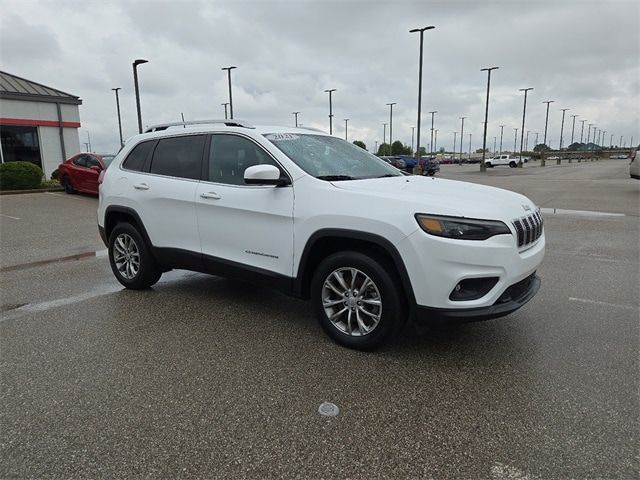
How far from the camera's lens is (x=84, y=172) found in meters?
15.9

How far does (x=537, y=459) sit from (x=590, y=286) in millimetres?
3708

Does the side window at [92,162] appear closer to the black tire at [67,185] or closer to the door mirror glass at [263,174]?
the black tire at [67,185]

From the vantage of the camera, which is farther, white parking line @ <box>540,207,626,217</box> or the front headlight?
white parking line @ <box>540,207,626,217</box>

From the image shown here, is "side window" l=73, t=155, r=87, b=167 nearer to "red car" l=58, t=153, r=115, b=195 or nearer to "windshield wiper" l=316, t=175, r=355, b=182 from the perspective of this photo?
"red car" l=58, t=153, r=115, b=195

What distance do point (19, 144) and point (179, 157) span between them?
22582mm

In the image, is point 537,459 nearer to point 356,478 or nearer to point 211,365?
point 356,478

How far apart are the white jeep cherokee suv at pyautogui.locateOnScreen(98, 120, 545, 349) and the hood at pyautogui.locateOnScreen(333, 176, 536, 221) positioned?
15mm

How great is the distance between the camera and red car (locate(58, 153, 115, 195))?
50.5 feet

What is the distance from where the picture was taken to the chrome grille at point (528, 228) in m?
3.42

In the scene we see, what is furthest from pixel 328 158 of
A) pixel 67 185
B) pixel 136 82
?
pixel 136 82

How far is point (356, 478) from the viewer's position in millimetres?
2344

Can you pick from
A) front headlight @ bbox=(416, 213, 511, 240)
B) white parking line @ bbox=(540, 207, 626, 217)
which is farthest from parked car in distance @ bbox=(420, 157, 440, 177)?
front headlight @ bbox=(416, 213, 511, 240)

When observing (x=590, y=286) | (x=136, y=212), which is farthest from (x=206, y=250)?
(x=590, y=286)

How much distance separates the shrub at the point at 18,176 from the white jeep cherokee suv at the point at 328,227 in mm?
15091
